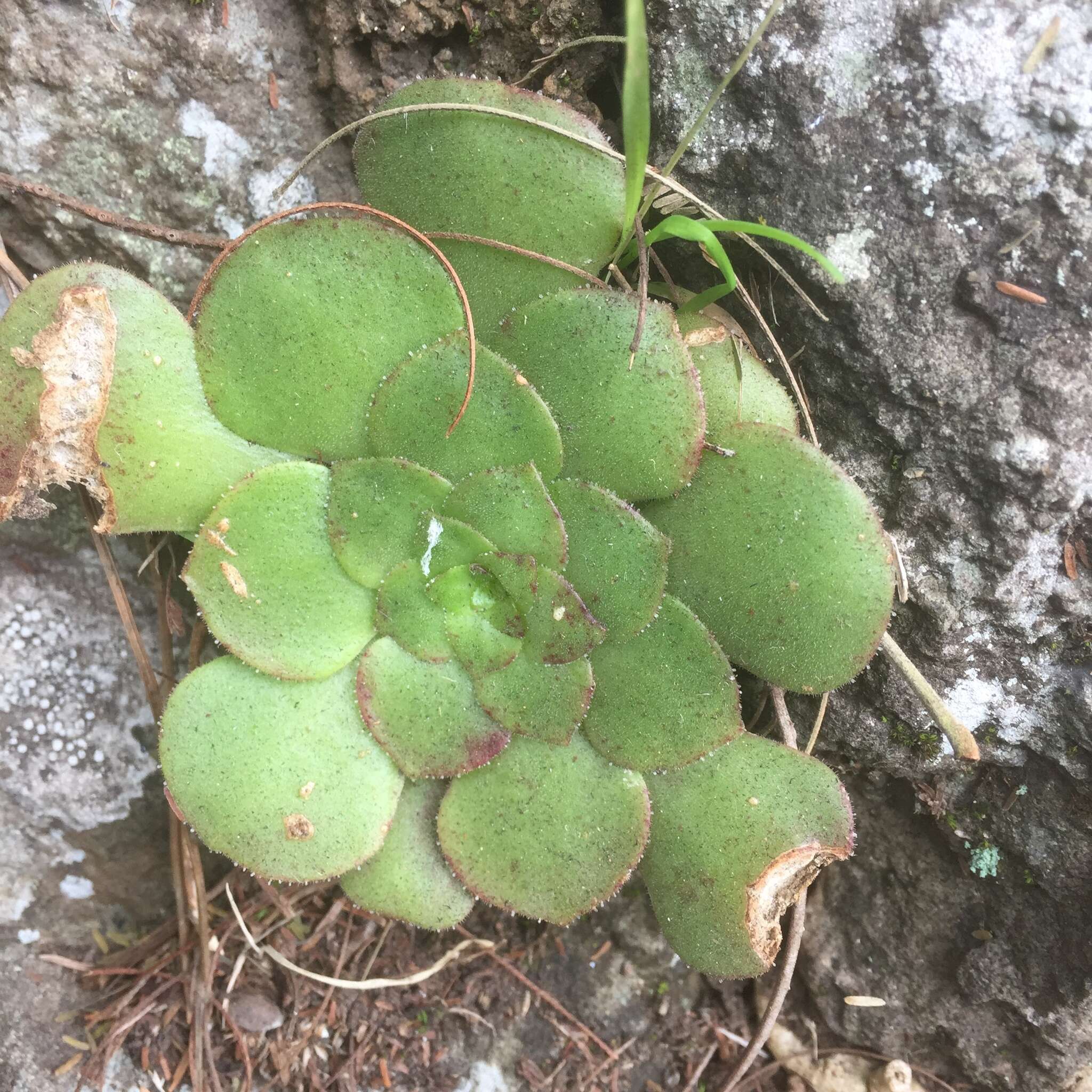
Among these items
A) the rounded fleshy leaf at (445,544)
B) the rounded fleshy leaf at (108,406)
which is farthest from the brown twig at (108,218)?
the rounded fleshy leaf at (445,544)

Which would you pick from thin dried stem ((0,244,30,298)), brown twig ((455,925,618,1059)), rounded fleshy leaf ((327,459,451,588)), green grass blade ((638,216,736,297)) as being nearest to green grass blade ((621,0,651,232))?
green grass blade ((638,216,736,297))

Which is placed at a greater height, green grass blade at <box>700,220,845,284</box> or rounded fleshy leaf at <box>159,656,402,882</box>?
green grass blade at <box>700,220,845,284</box>

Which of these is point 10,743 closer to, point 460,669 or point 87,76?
point 460,669

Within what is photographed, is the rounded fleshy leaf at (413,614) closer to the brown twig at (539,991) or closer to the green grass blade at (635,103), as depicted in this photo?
the green grass blade at (635,103)

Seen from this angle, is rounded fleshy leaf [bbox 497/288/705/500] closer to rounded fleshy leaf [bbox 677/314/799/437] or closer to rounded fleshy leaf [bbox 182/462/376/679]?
rounded fleshy leaf [bbox 677/314/799/437]

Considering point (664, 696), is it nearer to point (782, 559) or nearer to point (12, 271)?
point (782, 559)

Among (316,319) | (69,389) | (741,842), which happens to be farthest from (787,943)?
(69,389)
